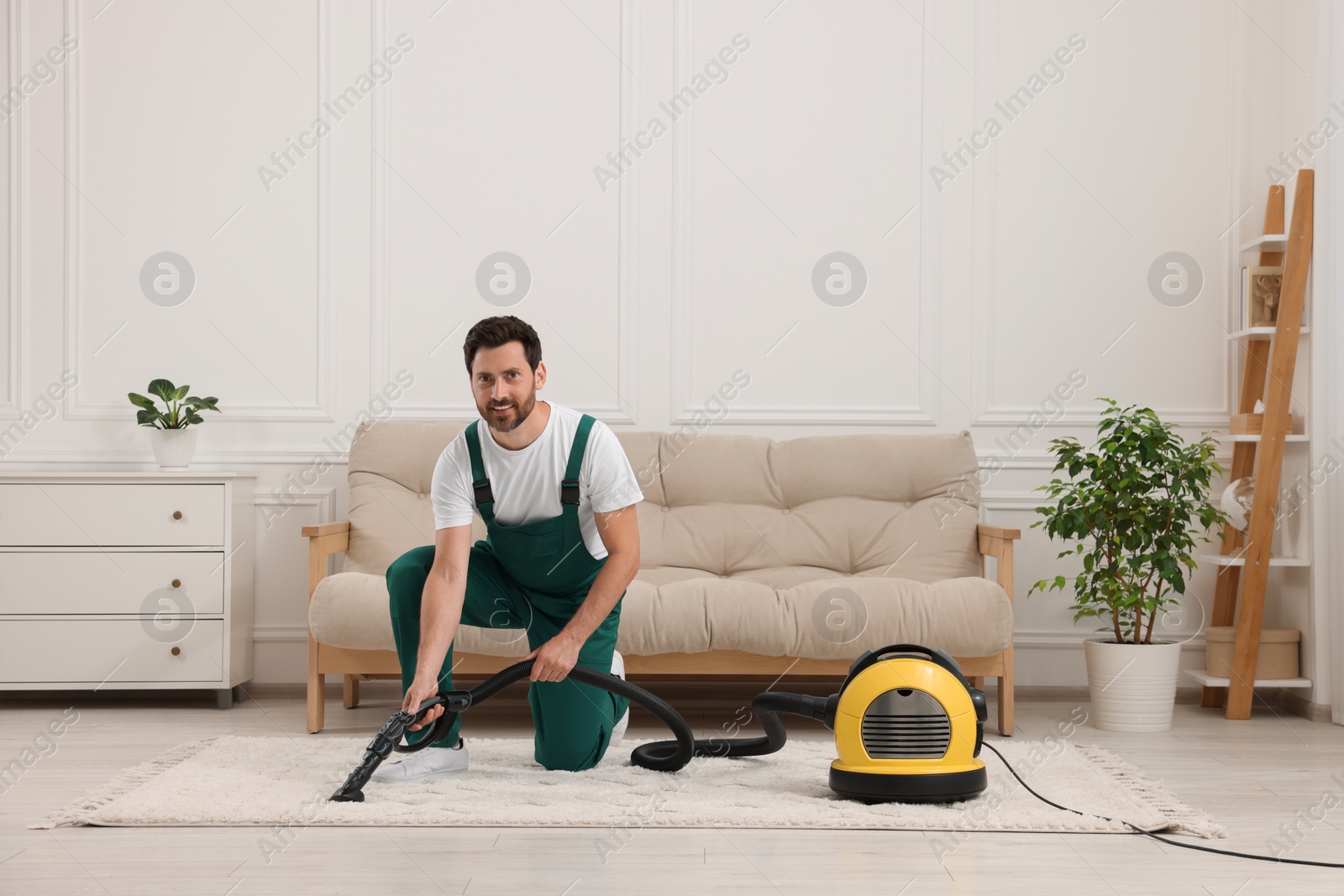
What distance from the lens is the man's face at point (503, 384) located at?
2.12 meters

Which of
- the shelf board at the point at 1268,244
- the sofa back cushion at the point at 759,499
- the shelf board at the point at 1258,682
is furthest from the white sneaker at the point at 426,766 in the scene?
the shelf board at the point at 1268,244

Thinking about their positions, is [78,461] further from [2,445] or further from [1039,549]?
[1039,549]

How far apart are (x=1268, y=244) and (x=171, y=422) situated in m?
3.63

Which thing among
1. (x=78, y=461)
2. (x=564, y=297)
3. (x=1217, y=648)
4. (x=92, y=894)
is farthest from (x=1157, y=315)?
(x=78, y=461)

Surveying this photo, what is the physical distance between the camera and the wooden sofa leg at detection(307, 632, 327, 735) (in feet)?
9.20

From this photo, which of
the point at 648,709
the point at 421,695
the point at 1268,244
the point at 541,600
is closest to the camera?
the point at 421,695

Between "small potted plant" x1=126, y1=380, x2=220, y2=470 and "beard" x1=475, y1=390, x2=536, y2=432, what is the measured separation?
1.67 metres

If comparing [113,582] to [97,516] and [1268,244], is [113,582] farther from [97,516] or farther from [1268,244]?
[1268,244]

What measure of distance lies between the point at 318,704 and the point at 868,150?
2.51 metres

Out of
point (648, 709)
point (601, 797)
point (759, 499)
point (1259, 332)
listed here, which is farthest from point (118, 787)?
point (1259, 332)

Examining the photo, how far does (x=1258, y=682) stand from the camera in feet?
10.3

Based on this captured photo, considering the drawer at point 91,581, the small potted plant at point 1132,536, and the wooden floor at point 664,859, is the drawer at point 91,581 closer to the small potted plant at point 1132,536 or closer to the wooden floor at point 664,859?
the wooden floor at point 664,859

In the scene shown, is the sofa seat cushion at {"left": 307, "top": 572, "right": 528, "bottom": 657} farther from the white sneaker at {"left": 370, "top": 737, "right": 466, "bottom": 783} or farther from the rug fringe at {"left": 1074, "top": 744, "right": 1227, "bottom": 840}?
the rug fringe at {"left": 1074, "top": 744, "right": 1227, "bottom": 840}

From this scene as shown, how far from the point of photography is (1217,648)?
10.8 feet
